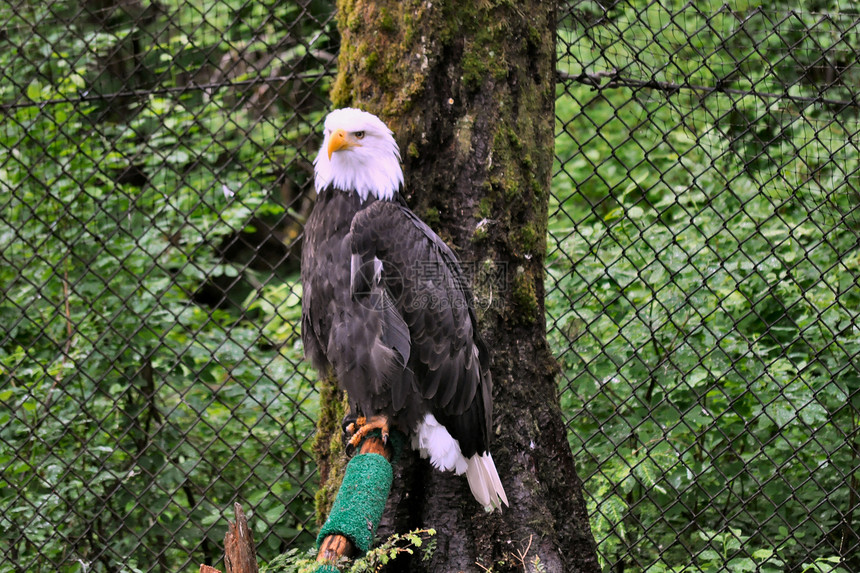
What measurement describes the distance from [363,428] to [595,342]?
4.04ft

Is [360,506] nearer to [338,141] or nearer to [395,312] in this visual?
[395,312]

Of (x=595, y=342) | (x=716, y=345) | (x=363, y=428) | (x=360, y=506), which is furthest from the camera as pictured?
(x=595, y=342)

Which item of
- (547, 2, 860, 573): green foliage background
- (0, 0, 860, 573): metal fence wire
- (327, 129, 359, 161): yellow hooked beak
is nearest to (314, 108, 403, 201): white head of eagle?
(327, 129, 359, 161): yellow hooked beak

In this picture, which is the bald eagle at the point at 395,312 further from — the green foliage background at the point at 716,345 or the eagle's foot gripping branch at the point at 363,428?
the green foliage background at the point at 716,345

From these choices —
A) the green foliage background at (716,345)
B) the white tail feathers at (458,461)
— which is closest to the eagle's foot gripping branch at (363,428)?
the white tail feathers at (458,461)

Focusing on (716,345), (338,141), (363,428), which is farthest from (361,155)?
(716,345)

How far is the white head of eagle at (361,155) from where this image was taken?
97.4 inches

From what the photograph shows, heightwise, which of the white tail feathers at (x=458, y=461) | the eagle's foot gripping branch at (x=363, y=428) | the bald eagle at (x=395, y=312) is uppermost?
the bald eagle at (x=395, y=312)

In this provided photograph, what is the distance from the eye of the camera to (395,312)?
8.16 feet

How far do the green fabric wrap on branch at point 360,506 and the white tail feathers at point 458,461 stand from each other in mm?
337

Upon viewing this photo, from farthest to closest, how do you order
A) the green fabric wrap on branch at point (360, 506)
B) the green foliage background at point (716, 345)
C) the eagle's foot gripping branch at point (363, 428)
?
1. the green foliage background at point (716, 345)
2. the eagle's foot gripping branch at point (363, 428)
3. the green fabric wrap on branch at point (360, 506)

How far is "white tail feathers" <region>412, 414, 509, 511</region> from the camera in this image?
7.97 ft

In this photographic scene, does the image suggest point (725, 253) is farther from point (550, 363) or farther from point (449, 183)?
point (449, 183)

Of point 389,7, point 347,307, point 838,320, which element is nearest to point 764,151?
point 838,320
